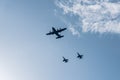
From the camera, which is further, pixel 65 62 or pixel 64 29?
pixel 65 62

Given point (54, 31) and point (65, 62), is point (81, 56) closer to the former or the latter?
point (65, 62)

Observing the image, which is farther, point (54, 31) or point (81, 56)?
point (81, 56)

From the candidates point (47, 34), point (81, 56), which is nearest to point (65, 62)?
point (81, 56)

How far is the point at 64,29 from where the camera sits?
14062cm

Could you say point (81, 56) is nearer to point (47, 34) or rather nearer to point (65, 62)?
point (65, 62)

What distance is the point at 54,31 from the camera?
142 metres

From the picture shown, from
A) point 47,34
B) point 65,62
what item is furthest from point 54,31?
point 65,62

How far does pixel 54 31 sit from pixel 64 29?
14.4 ft

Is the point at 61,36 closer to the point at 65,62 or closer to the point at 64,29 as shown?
the point at 64,29

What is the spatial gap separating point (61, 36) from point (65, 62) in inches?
575

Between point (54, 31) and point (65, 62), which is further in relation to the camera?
point (65, 62)

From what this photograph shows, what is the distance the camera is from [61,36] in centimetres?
14288

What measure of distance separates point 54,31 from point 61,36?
388cm

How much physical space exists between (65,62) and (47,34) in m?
17.0
